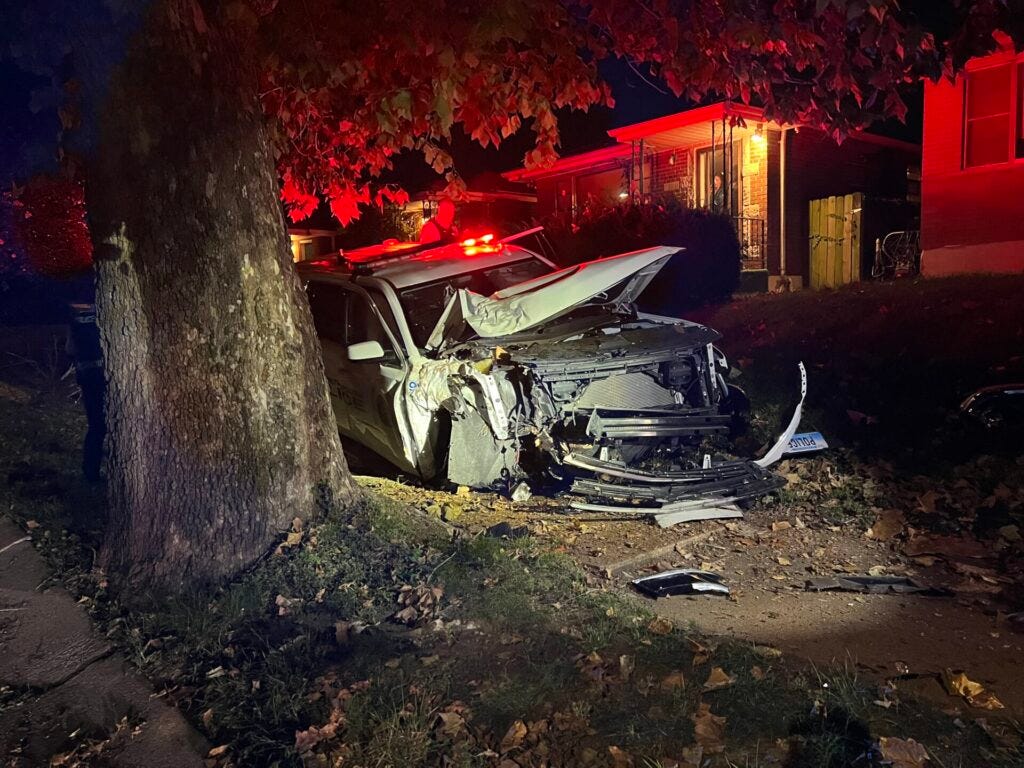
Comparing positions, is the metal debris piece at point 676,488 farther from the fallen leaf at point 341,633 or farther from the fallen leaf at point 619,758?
the fallen leaf at point 619,758

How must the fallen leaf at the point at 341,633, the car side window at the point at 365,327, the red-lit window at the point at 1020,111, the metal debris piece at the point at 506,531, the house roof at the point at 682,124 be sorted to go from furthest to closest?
1. the house roof at the point at 682,124
2. the red-lit window at the point at 1020,111
3. the car side window at the point at 365,327
4. the metal debris piece at the point at 506,531
5. the fallen leaf at the point at 341,633

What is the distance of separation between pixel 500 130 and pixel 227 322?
464cm

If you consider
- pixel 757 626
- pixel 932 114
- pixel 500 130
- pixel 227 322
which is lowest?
pixel 757 626

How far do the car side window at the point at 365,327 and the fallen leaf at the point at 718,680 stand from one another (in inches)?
159

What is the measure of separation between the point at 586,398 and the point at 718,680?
9.59ft

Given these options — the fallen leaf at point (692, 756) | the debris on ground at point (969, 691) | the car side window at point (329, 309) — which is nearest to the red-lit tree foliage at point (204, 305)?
the car side window at point (329, 309)

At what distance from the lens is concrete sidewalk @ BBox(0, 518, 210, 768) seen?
3.18 m

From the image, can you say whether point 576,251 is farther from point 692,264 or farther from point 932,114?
point 932,114

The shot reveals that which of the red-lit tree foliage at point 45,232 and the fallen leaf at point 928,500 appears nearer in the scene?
the fallen leaf at point 928,500

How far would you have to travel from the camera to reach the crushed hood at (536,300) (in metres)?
6.12

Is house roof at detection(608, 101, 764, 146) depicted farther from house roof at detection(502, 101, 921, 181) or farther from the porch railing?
the porch railing

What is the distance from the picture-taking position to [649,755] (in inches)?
113

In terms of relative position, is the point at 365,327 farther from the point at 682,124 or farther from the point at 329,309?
the point at 682,124

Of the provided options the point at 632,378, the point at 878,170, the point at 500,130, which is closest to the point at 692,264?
the point at 500,130
